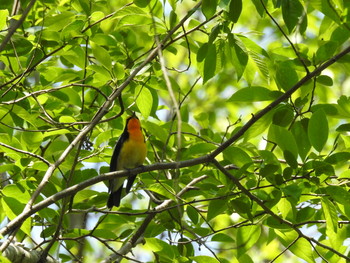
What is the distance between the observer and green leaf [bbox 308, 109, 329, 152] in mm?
3262

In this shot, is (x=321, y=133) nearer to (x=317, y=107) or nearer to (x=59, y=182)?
(x=317, y=107)

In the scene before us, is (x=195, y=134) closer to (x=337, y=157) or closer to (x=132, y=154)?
(x=337, y=157)

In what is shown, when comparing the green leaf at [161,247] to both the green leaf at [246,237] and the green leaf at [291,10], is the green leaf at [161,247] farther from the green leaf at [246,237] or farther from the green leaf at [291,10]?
the green leaf at [291,10]

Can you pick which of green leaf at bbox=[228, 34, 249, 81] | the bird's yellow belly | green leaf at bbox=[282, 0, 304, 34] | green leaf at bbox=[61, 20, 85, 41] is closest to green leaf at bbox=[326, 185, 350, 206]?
green leaf at bbox=[228, 34, 249, 81]

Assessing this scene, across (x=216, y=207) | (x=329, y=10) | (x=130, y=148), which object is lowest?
(x=216, y=207)

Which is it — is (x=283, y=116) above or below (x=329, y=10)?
below

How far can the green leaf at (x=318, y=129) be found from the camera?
326 cm

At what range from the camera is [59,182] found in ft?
13.5

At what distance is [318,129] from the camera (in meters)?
3.29

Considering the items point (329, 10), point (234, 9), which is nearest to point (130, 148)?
point (234, 9)

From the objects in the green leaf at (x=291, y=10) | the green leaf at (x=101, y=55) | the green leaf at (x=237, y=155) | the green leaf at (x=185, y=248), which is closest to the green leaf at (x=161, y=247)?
the green leaf at (x=185, y=248)

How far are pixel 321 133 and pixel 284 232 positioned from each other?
3.30 feet

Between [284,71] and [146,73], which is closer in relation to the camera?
[284,71]

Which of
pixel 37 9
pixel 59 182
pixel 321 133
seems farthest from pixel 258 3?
pixel 37 9
